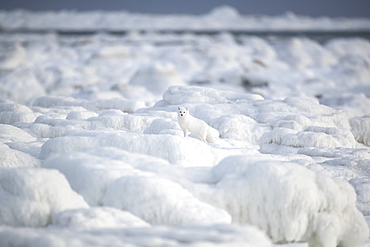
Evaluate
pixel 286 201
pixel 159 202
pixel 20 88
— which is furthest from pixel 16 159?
pixel 20 88

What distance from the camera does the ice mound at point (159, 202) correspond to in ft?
23.2

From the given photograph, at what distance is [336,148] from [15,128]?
7.53m

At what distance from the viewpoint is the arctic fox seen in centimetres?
1065

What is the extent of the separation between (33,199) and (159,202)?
1739 mm

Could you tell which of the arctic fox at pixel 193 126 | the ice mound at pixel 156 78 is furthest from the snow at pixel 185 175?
the ice mound at pixel 156 78

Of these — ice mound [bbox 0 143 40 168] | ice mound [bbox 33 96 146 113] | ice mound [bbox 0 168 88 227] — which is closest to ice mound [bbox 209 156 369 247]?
ice mound [bbox 0 168 88 227]

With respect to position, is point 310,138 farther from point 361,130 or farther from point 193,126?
point 193,126

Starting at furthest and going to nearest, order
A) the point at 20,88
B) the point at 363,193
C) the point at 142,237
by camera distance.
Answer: the point at 20,88 < the point at 363,193 < the point at 142,237

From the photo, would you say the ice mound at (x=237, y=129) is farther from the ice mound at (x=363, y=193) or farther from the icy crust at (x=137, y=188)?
the icy crust at (x=137, y=188)

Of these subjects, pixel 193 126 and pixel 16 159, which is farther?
pixel 193 126

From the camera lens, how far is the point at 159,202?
286 inches

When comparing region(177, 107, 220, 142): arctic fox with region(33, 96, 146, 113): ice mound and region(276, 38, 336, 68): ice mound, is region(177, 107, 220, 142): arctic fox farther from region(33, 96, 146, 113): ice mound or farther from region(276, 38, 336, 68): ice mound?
region(276, 38, 336, 68): ice mound

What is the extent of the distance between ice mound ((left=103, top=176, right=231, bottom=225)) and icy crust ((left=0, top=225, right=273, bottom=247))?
0.82 metres

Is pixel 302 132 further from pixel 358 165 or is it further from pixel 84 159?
pixel 84 159
